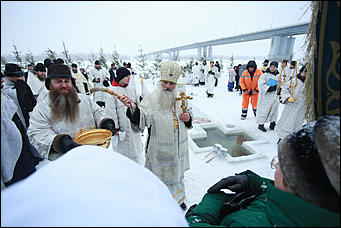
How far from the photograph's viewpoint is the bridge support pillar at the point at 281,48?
22.7 m

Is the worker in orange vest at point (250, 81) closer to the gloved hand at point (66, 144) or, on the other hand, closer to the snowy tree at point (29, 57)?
the gloved hand at point (66, 144)

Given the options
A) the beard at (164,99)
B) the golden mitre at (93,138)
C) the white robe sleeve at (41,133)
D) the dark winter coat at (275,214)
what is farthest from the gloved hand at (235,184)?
the white robe sleeve at (41,133)

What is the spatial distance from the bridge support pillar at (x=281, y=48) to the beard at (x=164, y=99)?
26.7 metres

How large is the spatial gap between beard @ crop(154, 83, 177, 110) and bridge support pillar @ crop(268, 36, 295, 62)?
1051 inches

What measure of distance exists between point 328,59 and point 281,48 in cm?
2935

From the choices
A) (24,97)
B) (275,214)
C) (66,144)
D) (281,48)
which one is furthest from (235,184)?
(281,48)

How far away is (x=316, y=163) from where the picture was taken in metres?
0.64

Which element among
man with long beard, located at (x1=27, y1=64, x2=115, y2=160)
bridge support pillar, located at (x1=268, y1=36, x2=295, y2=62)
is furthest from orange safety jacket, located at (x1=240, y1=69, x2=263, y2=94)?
bridge support pillar, located at (x1=268, y1=36, x2=295, y2=62)

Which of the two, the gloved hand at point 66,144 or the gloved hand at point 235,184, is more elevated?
the gloved hand at point 66,144

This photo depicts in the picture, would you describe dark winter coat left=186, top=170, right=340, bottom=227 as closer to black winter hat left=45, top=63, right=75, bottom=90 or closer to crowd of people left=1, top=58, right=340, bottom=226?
crowd of people left=1, top=58, right=340, bottom=226

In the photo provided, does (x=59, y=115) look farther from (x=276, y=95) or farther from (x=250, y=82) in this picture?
(x=250, y=82)

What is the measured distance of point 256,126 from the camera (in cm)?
567

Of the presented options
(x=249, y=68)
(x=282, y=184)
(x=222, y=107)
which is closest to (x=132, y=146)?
(x=282, y=184)

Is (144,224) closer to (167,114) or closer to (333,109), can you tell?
(333,109)
